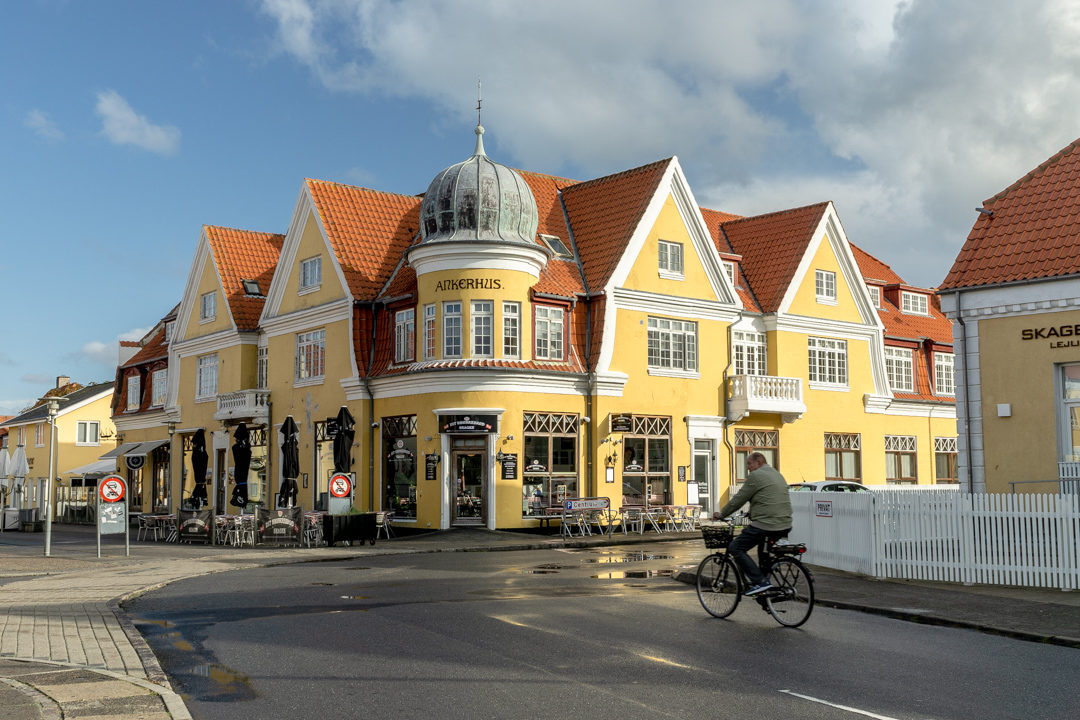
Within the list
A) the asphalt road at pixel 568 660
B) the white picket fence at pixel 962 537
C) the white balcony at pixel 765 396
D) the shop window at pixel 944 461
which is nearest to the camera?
the asphalt road at pixel 568 660

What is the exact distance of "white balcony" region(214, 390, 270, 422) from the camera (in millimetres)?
39125

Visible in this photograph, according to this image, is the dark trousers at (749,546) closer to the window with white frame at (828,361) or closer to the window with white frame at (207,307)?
the window with white frame at (828,361)

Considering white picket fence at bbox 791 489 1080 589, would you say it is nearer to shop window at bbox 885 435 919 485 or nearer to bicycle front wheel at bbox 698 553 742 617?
bicycle front wheel at bbox 698 553 742 617

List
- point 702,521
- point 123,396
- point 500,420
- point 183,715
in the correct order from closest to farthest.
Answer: point 183,715, point 500,420, point 702,521, point 123,396

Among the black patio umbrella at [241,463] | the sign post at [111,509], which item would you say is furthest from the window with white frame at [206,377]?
the sign post at [111,509]

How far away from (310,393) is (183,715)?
29.7 meters

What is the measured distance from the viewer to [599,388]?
→ 3350cm

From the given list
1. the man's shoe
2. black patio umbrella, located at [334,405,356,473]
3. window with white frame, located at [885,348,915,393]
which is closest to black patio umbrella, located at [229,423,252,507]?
black patio umbrella, located at [334,405,356,473]

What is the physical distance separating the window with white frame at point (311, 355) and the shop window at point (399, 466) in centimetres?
439

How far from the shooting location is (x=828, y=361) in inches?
1585

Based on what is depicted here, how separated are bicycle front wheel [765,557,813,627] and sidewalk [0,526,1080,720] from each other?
1858 millimetres

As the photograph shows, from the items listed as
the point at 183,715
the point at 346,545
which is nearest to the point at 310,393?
the point at 346,545

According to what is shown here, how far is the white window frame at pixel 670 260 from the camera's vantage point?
3584cm

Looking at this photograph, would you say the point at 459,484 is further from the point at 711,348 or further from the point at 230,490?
the point at 230,490
